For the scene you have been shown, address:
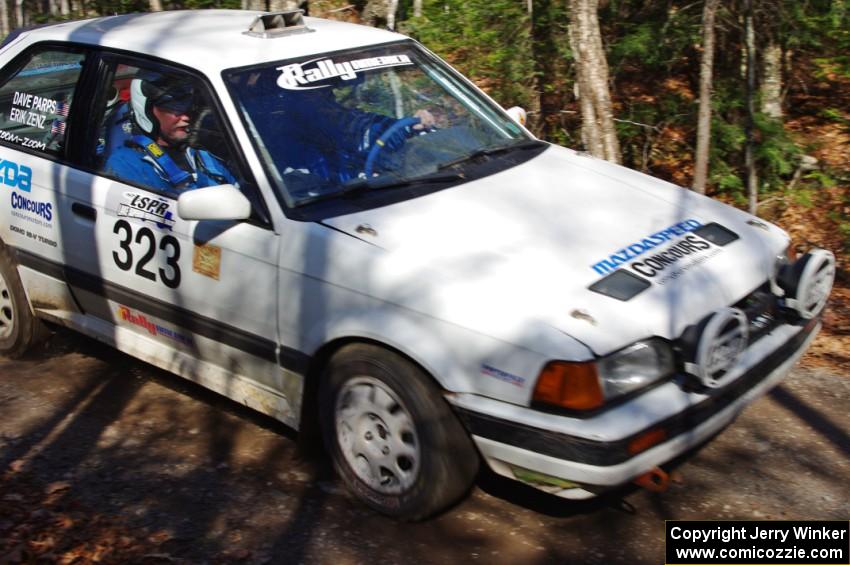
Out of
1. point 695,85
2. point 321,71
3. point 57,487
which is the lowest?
point 57,487

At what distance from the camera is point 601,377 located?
3.42 metres

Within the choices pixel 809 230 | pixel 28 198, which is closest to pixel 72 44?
pixel 28 198

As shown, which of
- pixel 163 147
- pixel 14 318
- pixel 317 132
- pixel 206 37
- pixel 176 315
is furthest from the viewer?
pixel 14 318

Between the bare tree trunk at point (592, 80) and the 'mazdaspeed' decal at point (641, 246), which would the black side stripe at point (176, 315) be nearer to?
the 'mazdaspeed' decal at point (641, 246)

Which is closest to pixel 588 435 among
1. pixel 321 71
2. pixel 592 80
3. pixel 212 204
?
pixel 212 204

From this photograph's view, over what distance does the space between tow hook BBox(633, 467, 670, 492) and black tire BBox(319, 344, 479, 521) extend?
0.60 metres

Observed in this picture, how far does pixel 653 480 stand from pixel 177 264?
2225mm

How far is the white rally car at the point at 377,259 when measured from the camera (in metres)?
3.51

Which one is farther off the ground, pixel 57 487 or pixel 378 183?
pixel 378 183

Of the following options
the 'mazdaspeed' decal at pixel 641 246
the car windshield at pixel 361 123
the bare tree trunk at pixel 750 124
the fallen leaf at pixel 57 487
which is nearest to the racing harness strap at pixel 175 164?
the car windshield at pixel 361 123

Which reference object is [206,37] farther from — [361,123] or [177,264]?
[177,264]

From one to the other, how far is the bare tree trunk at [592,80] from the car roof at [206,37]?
245cm

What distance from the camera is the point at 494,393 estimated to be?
3.50 metres

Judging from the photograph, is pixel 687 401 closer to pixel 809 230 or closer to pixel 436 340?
pixel 436 340
